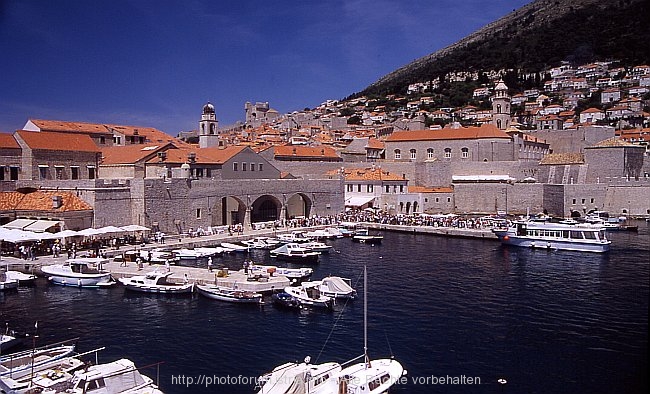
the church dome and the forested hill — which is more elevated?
the forested hill

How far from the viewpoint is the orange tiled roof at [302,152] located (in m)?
35.9

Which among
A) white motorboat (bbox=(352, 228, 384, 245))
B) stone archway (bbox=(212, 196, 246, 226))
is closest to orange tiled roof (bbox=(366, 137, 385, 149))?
stone archway (bbox=(212, 196, 246, 226))

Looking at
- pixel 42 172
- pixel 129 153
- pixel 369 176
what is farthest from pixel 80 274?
pixel 369 176

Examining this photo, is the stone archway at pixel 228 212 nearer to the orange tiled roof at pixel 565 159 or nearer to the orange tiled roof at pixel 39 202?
the orange tiled roof at pixel 39 202

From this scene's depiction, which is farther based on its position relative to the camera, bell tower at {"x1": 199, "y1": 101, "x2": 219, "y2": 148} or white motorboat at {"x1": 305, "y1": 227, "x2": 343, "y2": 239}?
bell tower at {"x1": 199, "y1": 101, "x2": 219, "y2": 148}

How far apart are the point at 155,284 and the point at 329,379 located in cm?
811

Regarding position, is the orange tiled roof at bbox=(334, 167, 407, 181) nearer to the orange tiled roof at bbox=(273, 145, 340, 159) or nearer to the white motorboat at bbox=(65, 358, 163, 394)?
the orange tiled roof at bbox=(273, 145, 340, 159)

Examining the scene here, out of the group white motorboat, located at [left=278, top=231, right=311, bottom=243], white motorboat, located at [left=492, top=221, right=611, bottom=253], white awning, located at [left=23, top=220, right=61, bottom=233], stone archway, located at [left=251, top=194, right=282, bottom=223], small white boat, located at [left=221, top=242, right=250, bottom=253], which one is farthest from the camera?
stone archway, located at [left=251, top=194, right=282, bottom=223]

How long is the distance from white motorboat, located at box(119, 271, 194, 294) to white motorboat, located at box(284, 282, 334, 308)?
111 inches

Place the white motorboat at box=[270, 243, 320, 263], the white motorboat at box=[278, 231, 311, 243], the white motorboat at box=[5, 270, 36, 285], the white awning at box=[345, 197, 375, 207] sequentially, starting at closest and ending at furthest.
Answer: the white motorboat at box=[5, 270, 36, 285], the white motorboat at box=[270, 243, 320, 263], the white motorboat at box=[278, 231, 311, 243], the white awning at box=[345, 197, 375, 207]

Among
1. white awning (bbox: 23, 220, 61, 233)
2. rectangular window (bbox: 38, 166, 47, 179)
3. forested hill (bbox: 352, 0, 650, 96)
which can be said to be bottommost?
white awning (bbox: 23, 220, 61, 233)

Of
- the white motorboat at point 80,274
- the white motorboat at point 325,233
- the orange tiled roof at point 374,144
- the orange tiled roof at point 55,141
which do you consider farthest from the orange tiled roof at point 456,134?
the white motorboat at point 80,274

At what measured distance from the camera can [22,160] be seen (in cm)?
2259

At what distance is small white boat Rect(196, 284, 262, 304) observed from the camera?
13922 mm
